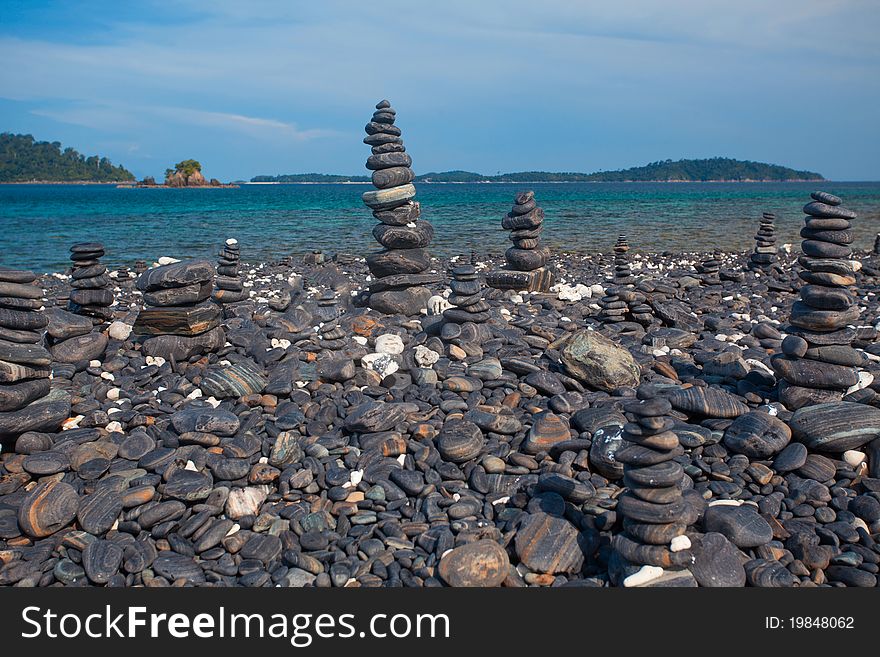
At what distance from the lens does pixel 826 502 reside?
5719 mm

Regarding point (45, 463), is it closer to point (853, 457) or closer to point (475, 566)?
point (475, 566)

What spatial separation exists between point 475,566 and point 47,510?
3.99 meters

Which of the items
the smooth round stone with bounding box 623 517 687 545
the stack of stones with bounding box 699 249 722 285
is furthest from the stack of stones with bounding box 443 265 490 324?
the stack of stones with bounding box 699 249 722 285

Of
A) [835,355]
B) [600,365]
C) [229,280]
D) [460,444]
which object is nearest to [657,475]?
[460,444]

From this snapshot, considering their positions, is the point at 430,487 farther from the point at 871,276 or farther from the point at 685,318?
the point at 871,276

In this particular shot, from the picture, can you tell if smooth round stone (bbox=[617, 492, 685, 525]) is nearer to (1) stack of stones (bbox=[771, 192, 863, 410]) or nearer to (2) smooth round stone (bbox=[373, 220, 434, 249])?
(1) stack of stones (bbox=[771, 192, 863, 410])

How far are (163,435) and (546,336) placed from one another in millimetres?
6397

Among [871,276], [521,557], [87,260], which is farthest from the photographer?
[871,276]

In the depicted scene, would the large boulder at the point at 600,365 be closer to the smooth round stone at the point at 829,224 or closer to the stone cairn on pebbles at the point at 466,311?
the stone cairn on pebbles at the point at 466,311

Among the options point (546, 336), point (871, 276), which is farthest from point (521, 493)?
point (871, 276)

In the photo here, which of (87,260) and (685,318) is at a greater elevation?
(87,260)

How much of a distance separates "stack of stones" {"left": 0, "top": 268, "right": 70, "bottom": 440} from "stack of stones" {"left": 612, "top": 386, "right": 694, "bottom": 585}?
6357mm

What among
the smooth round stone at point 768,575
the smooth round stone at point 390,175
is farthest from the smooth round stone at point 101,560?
the smooth round stone at point 390,175
